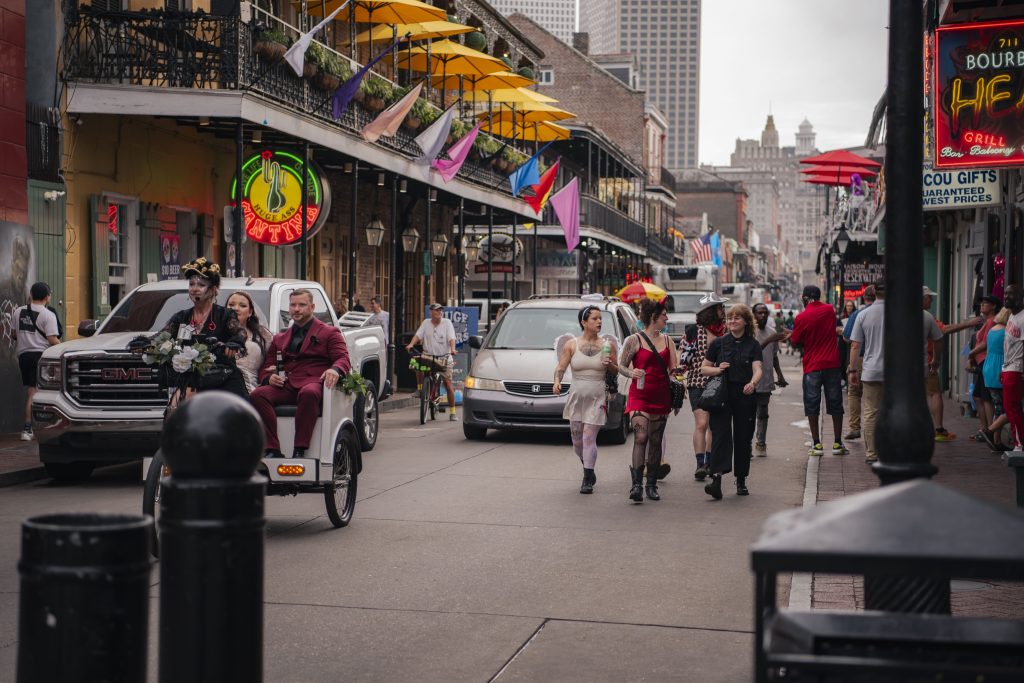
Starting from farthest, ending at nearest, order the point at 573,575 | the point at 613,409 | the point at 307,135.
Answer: the point at 307,135
the point at 613,409
the point at 573,575

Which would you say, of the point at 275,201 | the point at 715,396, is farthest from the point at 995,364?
the point at 275,201

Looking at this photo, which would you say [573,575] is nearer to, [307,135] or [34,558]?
[34,558]

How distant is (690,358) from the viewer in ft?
48.7

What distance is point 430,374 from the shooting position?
20.1 meters

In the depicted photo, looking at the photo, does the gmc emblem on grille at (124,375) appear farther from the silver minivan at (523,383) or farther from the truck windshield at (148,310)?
the silver minivan at (523,383)

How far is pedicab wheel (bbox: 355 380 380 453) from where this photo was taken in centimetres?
1560

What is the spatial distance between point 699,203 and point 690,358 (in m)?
119

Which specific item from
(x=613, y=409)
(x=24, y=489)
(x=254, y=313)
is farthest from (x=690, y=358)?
(x=24, y=489)

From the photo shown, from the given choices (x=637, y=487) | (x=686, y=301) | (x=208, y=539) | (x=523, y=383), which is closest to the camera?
(x=208, y=539)

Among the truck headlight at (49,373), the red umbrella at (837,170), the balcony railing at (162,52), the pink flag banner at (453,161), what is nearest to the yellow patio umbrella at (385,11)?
the pink flag banner at (453,161)

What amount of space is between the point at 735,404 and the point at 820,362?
3.60 m

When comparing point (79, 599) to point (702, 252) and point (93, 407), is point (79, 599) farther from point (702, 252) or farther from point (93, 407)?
point (702, 252)

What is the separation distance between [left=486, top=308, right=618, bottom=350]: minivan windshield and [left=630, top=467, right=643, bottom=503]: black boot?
19.9ft

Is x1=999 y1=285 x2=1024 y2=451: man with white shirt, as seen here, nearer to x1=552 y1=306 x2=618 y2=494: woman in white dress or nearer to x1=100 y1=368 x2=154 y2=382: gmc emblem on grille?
x1=552 y1=306 x2=618 y2=494: woman in white dress
